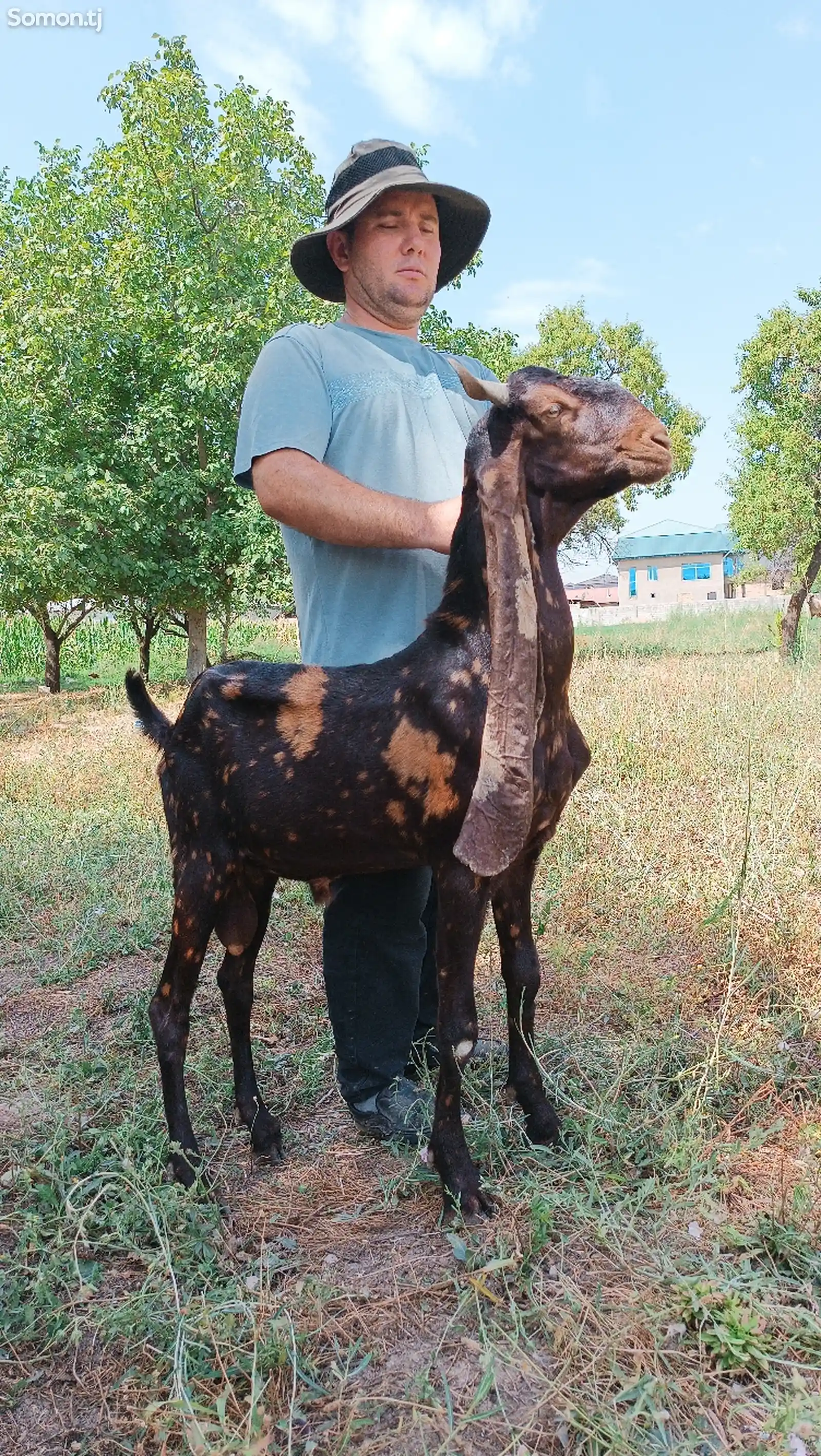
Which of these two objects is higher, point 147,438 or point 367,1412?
point 147,438

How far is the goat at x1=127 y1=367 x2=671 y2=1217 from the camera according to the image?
2.31 meters

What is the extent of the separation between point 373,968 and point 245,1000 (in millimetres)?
433

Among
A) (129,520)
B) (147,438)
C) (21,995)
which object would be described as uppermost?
(147,438)

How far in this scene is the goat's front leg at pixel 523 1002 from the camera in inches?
111

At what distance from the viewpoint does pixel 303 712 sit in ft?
8.94

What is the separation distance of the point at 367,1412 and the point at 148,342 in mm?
15519

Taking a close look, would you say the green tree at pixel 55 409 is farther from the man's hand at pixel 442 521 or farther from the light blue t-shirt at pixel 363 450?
the man's hand at pixel 442 521

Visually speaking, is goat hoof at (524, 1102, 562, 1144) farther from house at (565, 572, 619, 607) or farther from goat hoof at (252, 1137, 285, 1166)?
house at (565, 572, 619, 607)

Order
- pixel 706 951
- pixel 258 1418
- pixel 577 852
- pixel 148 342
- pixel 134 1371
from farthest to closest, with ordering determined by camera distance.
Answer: pixel 148 342
pixel 577 852
pixel 706 951
pixel 134 1371
pixel 258 1418

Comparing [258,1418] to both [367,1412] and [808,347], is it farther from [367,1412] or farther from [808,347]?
[808,347]

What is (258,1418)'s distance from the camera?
1847mm

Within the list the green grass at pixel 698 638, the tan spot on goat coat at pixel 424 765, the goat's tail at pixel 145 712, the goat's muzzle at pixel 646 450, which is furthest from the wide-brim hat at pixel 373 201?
the green grass at pixel 698 638

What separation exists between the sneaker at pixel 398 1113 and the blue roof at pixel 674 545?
209ft

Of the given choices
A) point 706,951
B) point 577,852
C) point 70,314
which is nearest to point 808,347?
point 70,314
